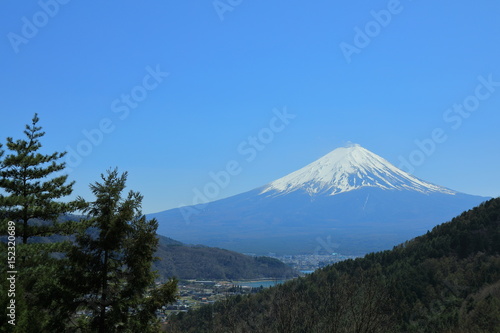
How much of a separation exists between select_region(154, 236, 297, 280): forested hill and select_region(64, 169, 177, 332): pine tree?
89162 mm

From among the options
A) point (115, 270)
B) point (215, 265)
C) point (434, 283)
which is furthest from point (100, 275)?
point (215, 265)

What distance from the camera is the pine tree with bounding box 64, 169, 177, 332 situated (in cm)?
998

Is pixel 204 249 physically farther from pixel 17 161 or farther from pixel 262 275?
pixel 17 161

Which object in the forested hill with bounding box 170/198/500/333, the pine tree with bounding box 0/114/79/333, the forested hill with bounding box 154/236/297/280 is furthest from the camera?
the forested hill with bounding box 154/236/297/280

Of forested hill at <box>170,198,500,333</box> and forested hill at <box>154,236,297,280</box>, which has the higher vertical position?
forested hill at <box>154,236,297,280</box>

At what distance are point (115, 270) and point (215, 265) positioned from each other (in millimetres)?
100447

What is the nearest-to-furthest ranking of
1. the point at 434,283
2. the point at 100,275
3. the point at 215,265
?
the point at 100,275 < the point at 434,283 < the point at 215,265

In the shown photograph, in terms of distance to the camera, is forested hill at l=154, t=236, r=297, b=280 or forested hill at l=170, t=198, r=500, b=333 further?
forested hill at l=154, t=236, r=297, b=280

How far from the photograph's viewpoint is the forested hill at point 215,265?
10231 centimetres

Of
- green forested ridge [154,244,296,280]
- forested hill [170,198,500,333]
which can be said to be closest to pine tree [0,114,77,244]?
forested hill [170,198,500,333]

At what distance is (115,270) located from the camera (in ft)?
34.1

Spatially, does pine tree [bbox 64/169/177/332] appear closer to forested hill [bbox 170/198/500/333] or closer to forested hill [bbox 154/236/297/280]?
forested hill [bbox 170/198/500/333]

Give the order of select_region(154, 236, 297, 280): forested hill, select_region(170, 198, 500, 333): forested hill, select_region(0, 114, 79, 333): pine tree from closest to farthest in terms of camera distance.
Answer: select_region(0, 114, 79, 333): pine tree < select_region(170, 198, 500, 333): forested hill < select_region(154, 236, 297, 280): forested hill

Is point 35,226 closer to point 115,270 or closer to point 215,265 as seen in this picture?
point 115,270
